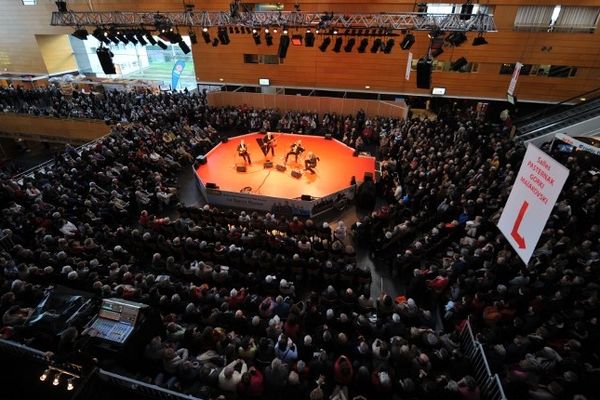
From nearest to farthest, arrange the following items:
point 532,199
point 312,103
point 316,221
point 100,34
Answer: point 532,199
point 316,221
point 100,34
point 312,103

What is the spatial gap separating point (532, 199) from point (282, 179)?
10.1m

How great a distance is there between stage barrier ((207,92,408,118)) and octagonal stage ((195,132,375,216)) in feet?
10.7

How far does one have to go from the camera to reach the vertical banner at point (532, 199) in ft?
13.1

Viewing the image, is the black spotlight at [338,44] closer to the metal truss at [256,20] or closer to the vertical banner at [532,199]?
the metal truss at [256,20]

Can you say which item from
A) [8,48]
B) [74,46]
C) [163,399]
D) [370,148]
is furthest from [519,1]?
[8,48]

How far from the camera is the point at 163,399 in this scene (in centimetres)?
481

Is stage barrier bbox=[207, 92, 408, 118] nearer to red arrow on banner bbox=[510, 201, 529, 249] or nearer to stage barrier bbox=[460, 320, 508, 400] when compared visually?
stage barrier bbox=[460, 320, 508, 400]

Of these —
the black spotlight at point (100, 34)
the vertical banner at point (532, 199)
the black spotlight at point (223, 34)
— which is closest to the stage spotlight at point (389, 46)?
the black spotlight at point (223, 34)

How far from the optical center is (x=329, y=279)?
7.96 meters

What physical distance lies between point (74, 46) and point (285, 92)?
1983 centimetres

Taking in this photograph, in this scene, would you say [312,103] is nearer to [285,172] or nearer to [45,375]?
[285,172]

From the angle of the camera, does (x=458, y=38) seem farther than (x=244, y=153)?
No

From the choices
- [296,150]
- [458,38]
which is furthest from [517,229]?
[296,150]

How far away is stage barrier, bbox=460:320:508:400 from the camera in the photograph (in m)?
4.90
